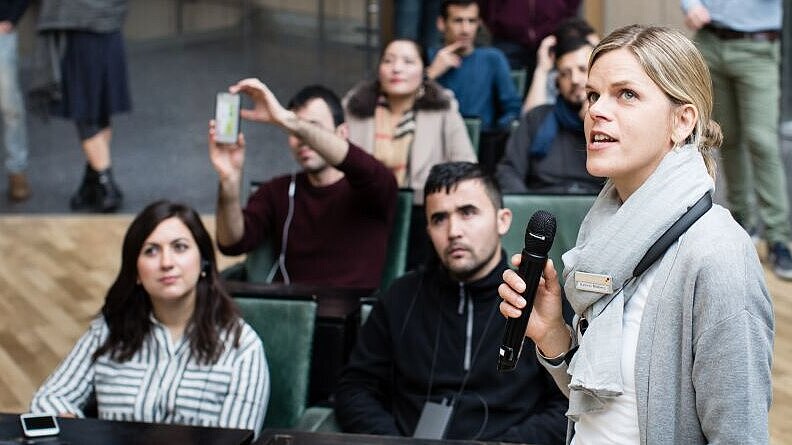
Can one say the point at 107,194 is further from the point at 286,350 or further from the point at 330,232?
the point at 286,350

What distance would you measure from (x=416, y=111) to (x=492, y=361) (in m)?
2.37

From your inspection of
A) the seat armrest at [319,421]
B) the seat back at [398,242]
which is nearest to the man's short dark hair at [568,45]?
the seat back at [398,242]

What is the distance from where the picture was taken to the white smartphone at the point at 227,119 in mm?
4227

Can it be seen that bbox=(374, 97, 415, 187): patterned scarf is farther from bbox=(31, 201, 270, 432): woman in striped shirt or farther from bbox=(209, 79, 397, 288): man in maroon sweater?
bbox=(31, 201, 270, 432): woman in striped shirt

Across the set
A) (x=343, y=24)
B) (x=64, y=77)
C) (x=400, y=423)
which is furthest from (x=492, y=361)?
(x=343, y=24)

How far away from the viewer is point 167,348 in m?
3.40

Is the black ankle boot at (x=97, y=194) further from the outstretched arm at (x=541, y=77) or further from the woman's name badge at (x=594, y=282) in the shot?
the woman's name badge at (x=594, y=282)

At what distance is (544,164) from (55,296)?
2.29 m

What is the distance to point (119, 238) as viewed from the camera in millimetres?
7043

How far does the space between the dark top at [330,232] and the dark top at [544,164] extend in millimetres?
824

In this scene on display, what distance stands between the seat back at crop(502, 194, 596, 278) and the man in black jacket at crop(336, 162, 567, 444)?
666 mm

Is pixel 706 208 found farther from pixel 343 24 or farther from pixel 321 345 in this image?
pixel 343 24

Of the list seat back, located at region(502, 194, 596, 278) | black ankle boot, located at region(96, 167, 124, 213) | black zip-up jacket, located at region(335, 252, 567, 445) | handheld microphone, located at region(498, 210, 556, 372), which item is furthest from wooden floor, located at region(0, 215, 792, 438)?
handheld microphone, located at region(498, 210, 556, 372)

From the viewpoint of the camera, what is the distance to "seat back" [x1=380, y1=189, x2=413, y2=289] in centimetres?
457
